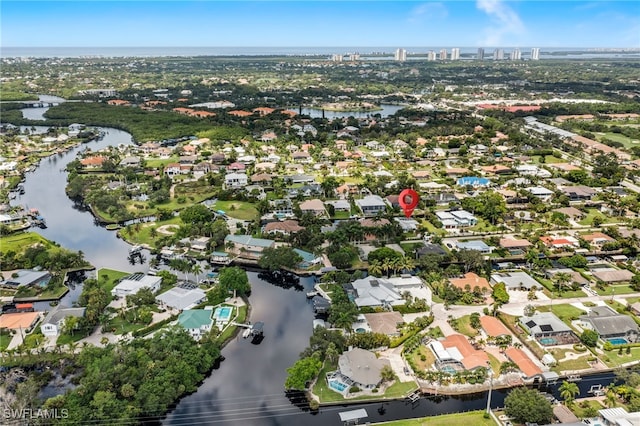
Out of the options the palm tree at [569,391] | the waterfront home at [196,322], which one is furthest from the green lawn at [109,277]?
the palm tree at [569,391]

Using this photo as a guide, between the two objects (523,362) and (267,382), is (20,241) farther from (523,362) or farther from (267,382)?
(523,362)

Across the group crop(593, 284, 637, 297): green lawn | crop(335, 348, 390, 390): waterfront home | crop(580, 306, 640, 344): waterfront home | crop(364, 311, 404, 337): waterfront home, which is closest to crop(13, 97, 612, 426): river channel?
crop(335, 348, 390, 390): waterfront home

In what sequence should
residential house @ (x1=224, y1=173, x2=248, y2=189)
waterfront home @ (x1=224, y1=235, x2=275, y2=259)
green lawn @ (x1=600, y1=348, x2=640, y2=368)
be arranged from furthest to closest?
residential house @ (x1=224, y1=173, x2=248, y2=189), waterfront home @ (x1=224, y1=235, x2=275, y2=259), green lawn @ (x1=600, y1=348, x2=640, y2=368)

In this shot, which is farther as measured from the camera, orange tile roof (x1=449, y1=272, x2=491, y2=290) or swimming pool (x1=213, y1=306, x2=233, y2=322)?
orange tile roof (x1=449, y1=272, x2=491, y2=290)

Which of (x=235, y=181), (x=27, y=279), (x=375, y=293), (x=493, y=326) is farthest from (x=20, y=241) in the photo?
(x=493, y=326)

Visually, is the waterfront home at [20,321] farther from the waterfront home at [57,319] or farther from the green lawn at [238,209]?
the green lawn at [238,209]

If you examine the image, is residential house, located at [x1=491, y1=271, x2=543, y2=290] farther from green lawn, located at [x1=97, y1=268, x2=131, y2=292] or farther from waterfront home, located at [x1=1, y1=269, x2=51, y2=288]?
waterfront home, located at [x1=1, y1=269, x2=51, y2=288]
